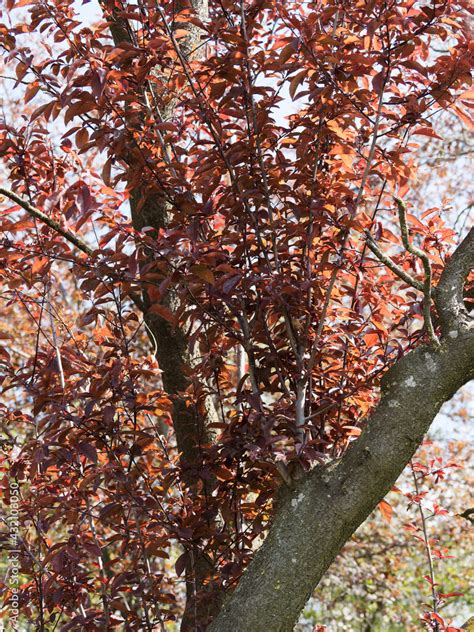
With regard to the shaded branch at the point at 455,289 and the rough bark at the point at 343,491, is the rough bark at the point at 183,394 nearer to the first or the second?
the rough bark at the point at 343,491

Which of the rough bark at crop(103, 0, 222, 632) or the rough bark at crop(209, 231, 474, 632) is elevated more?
the rough bark at crop(103, 0, 222, 632)

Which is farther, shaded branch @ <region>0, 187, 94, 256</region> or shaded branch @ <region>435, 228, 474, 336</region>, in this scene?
shaded branch @ <region>0, 187, 94, 256</region>

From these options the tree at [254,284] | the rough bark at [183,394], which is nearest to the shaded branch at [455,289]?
the tree at [254,284]

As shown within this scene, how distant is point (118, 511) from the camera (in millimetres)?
1918

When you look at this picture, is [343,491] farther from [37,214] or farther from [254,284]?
[37,214]

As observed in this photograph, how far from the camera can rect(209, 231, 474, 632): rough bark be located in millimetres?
1546

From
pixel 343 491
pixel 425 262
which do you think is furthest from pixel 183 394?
pixel 425 262

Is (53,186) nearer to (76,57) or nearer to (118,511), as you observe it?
(76,57)

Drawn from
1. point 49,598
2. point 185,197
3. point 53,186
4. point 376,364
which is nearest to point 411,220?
point 376,364

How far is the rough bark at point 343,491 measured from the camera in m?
1.55

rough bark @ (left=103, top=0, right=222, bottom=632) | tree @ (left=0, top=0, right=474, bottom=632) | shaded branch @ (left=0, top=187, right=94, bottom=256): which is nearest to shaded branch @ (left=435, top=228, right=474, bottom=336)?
tree @ (left=0, top=0, right=474, bottom=632)

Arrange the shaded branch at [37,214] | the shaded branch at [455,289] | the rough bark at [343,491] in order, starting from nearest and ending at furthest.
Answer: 1. the rough bark at [343,491]
2. the shaded branch at [455,289]
3. the shaded branch at [37,214]

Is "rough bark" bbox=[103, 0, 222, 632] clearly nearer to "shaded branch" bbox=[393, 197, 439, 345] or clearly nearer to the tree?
the tree

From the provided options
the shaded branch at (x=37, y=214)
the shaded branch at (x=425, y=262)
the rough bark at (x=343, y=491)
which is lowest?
the rough bark at (x=343, y=491)
